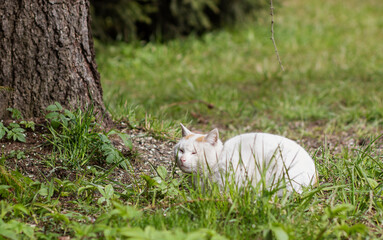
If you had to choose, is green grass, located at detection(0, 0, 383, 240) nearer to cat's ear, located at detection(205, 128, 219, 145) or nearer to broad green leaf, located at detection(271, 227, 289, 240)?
broad green leaf, located at detection(271, 227, 289, 240)

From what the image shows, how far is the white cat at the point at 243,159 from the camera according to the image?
2688 mm

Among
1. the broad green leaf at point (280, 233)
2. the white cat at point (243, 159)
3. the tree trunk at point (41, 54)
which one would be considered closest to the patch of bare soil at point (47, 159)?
the tree trunk at point (41, 54)

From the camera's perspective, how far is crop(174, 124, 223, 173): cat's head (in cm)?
270

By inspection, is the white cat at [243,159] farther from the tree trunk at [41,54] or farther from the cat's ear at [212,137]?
the tree trunk at [41,54]

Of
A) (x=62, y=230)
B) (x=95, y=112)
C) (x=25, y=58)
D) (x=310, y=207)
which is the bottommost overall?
(x=62, y=230)

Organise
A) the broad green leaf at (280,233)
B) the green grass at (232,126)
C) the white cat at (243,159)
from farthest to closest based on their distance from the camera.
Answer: the white cat at (243,159), the green grass at (232,126), the broad green leaf at (280,233)

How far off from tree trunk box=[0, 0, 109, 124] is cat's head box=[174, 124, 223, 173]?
3.38ft

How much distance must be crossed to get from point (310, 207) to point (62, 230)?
145 centimetres

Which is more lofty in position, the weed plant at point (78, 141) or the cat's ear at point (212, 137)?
the cat's ear at point (212, 137)

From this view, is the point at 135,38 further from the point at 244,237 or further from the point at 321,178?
the point at 244,237

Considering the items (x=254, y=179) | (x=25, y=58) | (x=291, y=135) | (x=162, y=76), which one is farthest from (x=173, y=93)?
(x=254, y=179)

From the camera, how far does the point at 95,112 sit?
3.42 metres

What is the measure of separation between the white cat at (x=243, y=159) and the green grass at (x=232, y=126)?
0.13m

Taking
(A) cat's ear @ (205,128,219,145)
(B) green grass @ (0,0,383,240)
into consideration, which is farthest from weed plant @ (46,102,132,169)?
(A) cat's ear @ (205,128,219,145)
